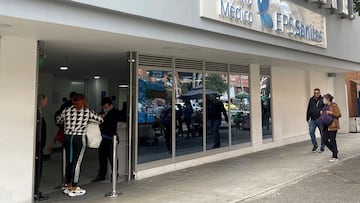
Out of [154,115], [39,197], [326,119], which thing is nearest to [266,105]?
[326,119]

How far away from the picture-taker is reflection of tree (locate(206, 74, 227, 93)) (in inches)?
401

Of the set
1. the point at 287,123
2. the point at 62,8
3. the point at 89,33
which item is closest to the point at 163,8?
the point at 89,33

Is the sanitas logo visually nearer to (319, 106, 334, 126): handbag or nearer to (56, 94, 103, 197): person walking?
(319, 106, 334, 126): handbag

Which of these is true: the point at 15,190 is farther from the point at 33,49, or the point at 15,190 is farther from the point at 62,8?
the point at 62,8

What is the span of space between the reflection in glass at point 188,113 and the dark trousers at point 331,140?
11.3 ft

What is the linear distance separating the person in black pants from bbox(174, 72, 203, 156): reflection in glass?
1.71m

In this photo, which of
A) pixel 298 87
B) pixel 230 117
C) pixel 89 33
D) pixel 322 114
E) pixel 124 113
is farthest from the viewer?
pixel 298 87

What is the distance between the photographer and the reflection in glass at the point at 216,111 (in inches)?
402

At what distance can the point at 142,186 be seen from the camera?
7.38 meters

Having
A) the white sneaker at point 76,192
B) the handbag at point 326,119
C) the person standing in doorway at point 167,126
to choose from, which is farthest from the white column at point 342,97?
the white sneaker at point 76,192

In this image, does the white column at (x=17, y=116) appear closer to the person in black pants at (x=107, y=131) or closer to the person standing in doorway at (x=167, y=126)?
the person in black pants at (x=107, y=131)

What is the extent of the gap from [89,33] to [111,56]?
3.09 meters

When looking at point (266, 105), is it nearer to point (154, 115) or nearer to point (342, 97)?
point (154, 115)

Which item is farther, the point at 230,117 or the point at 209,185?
the point at 230,117
